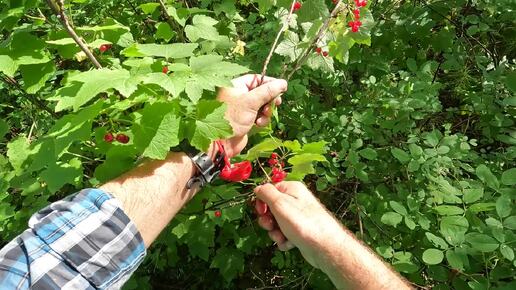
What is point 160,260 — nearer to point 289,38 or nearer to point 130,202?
point 130,202

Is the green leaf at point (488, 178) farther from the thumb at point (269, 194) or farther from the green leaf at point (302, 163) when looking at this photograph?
the thumb at point (269, 194)

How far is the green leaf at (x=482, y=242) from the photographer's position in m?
1.58

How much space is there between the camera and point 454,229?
67.8 inches

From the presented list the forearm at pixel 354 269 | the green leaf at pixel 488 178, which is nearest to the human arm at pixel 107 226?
the forearm at pixel 354 269

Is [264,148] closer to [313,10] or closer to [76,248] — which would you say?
[313,10]

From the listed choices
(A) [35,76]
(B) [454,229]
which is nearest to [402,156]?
(B) [454,229]

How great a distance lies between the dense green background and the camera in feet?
4.80

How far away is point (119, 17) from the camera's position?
2.87m

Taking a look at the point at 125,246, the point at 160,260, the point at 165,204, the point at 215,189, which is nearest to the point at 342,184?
the point at 215,189

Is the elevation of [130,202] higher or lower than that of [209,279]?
higher

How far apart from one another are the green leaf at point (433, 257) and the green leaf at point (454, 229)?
0.21 feet

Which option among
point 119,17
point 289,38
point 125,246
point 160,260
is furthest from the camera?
point 119,17

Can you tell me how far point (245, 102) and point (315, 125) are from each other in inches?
34.1

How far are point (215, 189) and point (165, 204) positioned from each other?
0.50 meters
